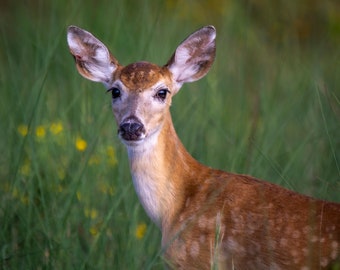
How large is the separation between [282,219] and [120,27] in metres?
3.29

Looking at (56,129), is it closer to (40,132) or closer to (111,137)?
(40,132)

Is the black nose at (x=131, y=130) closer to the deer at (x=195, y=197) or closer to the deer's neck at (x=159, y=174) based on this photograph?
the deer at (x=195, y=197)

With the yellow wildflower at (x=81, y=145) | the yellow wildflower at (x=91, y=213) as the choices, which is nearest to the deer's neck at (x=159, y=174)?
the yellow wildflower at (x=91, y=213)

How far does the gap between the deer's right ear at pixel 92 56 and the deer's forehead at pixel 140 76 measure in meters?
0.25

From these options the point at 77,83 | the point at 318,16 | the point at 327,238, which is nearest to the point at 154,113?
the point at 327,238

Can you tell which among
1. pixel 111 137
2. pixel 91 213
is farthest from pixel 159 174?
pixel 111 137

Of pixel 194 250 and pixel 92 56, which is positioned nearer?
pixel 194 250

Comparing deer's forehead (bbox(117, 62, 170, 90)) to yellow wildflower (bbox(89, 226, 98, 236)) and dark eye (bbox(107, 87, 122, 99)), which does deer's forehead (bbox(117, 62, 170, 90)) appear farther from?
yellow wildflower (bbox(89, 226, 98, 236))

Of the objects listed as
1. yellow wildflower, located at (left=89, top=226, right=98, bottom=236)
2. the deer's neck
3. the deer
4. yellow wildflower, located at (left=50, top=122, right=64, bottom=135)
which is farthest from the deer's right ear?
yellow wildflower, located at (left=89, top=226, right=98, bottom=236)

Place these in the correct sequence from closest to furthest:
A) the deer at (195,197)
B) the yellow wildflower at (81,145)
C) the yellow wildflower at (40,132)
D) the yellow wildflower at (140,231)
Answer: the deer at (195,197), the yellow wildflower at (140,231), the yellow wildflower at (81,145), the yellow wildflower at (40,132)

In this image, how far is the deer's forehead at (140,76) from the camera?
5977 millimetres

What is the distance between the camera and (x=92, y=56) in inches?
249

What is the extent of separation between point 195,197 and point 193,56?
96 cm

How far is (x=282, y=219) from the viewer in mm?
5387
